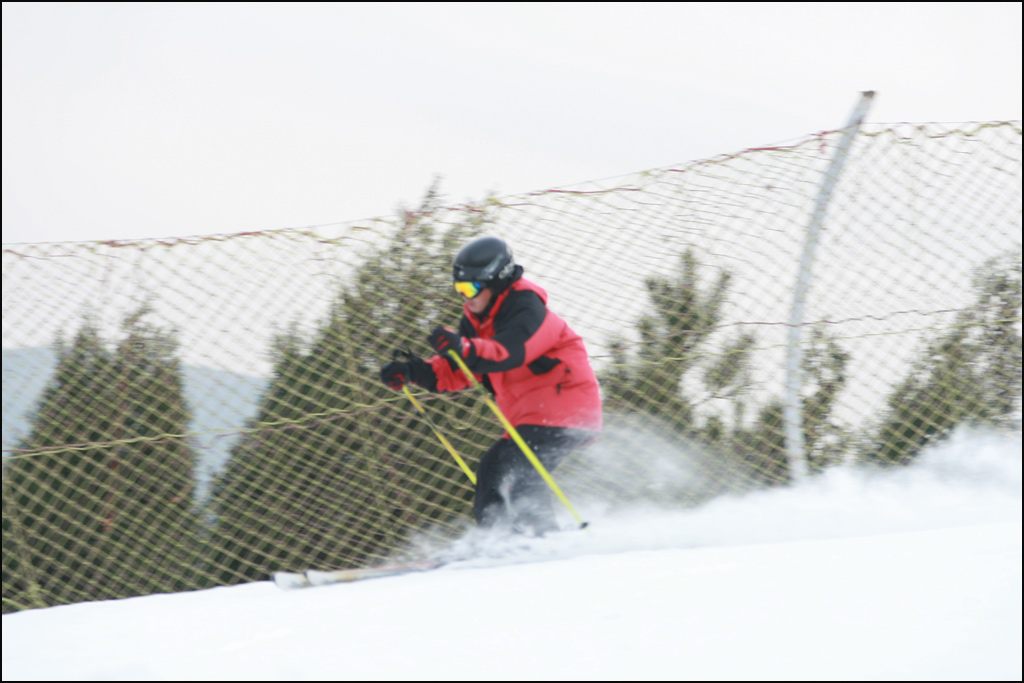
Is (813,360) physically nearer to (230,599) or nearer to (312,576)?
(312,576)

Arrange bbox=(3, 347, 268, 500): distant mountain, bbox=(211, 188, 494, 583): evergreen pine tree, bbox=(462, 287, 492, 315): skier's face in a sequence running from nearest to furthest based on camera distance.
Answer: bbox=(462, 287, 492, 315): skier's face, bbox=(3, 347, 268, 500): distant mountain, bbox=(211, 188, 494, 583): evergreen pine tree

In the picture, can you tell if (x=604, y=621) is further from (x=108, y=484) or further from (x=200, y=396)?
(x=108, y=484)

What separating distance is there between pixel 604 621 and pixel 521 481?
42.6 inches

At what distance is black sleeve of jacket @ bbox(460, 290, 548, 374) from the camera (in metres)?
3.04

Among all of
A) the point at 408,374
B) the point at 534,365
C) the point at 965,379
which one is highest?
the point at 534,365

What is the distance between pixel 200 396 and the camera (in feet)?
15.8

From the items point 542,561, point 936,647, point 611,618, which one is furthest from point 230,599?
point 936,647

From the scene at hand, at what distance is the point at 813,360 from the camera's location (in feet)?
14.6

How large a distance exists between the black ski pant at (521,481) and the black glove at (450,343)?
0.49 m

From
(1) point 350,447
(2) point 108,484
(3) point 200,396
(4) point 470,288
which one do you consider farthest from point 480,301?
(2) point 108,484

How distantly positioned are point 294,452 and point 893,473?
11.4 ft

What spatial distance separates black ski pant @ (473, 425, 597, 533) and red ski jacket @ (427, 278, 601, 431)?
52mm

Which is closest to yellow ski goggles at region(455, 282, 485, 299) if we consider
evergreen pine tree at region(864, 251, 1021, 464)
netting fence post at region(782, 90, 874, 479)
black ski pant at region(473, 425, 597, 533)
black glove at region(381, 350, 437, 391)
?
black glove at region(381, 350, 437, 391)

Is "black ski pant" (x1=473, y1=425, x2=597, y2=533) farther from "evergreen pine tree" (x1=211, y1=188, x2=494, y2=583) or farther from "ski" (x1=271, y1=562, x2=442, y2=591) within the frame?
"evergreen pine tree" (x1=211, y1=188, x2=494, y2=583)
